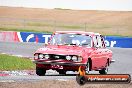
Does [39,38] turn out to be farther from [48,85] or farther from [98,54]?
[98,54]

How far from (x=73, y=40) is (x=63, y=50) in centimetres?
81

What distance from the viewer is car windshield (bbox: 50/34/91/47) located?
43.2 ft

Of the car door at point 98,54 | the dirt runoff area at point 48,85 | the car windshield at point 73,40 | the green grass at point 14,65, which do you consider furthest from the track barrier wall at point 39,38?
the car windshield at point 73,40

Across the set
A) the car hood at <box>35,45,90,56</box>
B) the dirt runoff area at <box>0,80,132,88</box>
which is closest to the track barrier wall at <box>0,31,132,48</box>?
the dirt runoff area at <box>0,80,132,88</box>

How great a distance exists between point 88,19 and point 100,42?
55390 mm

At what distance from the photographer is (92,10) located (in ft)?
254

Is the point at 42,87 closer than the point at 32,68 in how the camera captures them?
Yes

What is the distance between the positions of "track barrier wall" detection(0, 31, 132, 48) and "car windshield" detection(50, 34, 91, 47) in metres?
23.2

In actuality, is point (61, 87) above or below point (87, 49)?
below

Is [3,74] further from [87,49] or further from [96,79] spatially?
[96,79]

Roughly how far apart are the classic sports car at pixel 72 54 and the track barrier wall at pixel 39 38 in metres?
22.4

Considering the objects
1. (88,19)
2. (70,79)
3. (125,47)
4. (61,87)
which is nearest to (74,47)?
(61,87)

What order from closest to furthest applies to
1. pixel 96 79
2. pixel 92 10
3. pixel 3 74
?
pixel 96 79, pixel 3 74, pixel 92 10

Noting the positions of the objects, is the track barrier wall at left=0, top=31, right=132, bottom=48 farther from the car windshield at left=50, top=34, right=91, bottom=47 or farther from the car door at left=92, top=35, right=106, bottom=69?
the car windshield at left=50, top=34, right=91, bottom=47
